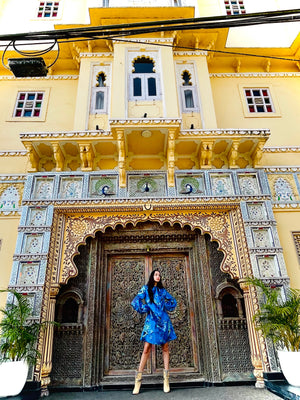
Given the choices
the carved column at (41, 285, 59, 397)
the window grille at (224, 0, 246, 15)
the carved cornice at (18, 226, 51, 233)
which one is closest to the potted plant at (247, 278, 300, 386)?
the carved column at (41, 285, 59, 397)

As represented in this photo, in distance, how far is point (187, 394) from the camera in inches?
173

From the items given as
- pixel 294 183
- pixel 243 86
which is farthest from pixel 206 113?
pixel 294 183

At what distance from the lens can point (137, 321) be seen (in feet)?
18.4

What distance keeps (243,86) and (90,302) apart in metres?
6.37

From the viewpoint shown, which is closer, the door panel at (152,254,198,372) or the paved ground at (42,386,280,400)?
the paved ground at (42,386,280,400)

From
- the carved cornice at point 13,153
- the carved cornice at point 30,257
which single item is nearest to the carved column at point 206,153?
the carved cornice at point 30,257

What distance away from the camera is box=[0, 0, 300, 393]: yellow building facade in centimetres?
521

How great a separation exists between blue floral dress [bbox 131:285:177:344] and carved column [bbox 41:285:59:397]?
150 cm

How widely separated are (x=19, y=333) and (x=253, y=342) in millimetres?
3768

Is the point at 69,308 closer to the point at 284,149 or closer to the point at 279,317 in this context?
the point at 279,317

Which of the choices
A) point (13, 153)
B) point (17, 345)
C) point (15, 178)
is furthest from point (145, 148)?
point (17, 345)

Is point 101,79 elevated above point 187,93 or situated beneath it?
elevated above

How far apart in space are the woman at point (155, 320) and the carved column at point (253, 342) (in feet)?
4.58

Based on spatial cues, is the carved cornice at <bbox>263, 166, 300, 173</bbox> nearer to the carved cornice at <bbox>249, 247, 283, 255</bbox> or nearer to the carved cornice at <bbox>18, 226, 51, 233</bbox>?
the carved cornice at <bbox>249, 247, 283, 255</bbox>
